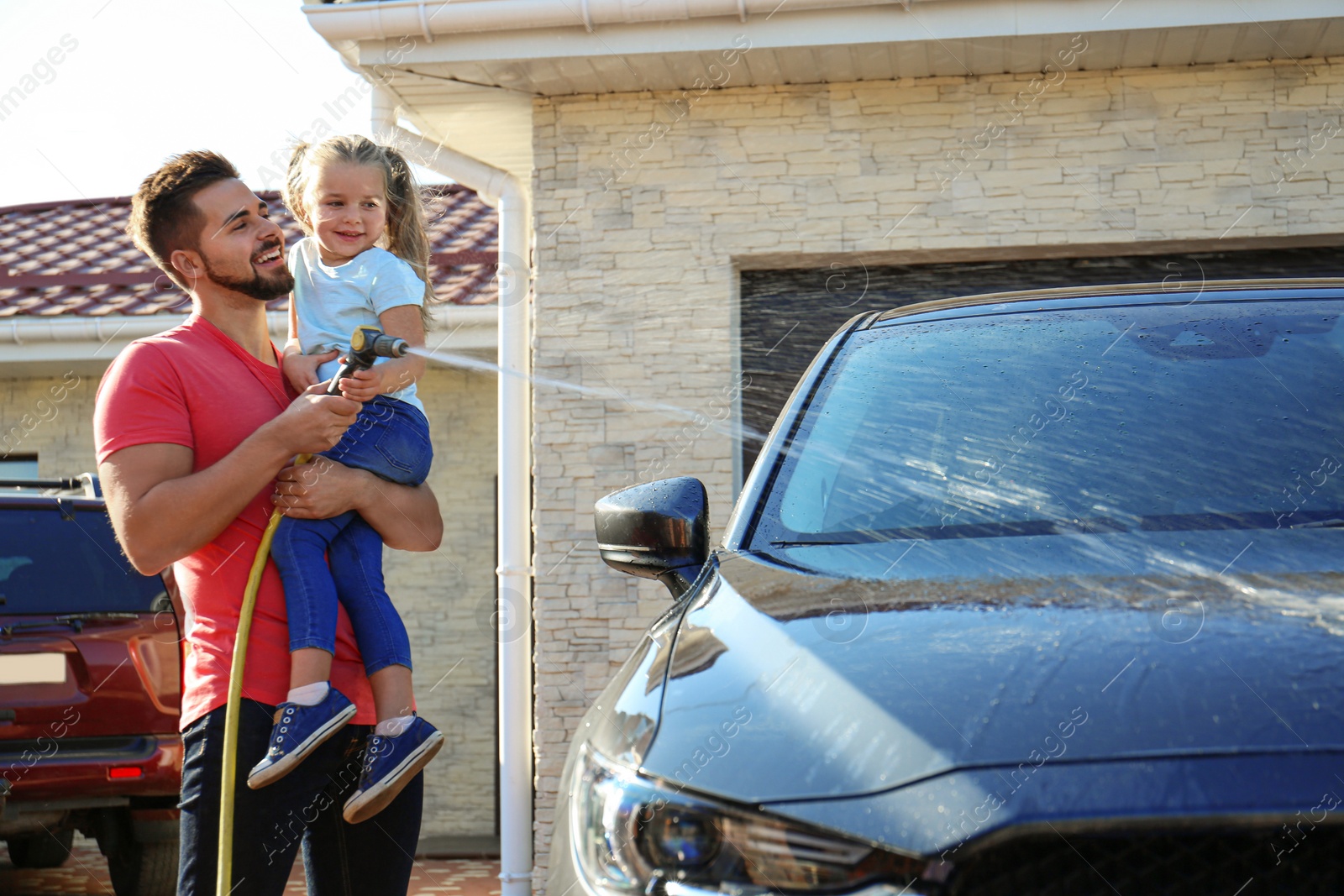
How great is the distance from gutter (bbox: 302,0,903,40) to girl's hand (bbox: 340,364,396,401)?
4.28 meters

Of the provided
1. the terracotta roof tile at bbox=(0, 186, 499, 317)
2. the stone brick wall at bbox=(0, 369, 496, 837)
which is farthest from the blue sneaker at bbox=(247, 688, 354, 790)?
the stone brick wall at bbox=(0, 369, 496, 837)

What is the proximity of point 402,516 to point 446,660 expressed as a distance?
287 inches

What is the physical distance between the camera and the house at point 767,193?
21.1 ft

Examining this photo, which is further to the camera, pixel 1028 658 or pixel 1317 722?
pixel 1028 658

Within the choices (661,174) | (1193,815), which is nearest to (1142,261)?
(661,174)

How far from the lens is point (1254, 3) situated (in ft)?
19.6

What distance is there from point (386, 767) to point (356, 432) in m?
0.75

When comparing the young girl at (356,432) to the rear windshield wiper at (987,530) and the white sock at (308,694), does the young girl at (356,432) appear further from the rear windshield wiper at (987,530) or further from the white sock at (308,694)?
the rear windshield wiper at (987,530)

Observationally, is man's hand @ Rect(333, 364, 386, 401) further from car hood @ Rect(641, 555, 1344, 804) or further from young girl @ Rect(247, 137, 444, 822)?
car hood @ Rect(641, 555, 1344, 804)

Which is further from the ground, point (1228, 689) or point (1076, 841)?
point (1228, 689)

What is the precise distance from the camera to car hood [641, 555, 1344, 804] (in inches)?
51.1

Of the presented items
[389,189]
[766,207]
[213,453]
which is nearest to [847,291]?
[766,207]

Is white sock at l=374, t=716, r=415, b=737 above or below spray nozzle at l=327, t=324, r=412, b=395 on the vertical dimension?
below

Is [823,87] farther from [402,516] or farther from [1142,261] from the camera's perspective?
[402,516]
